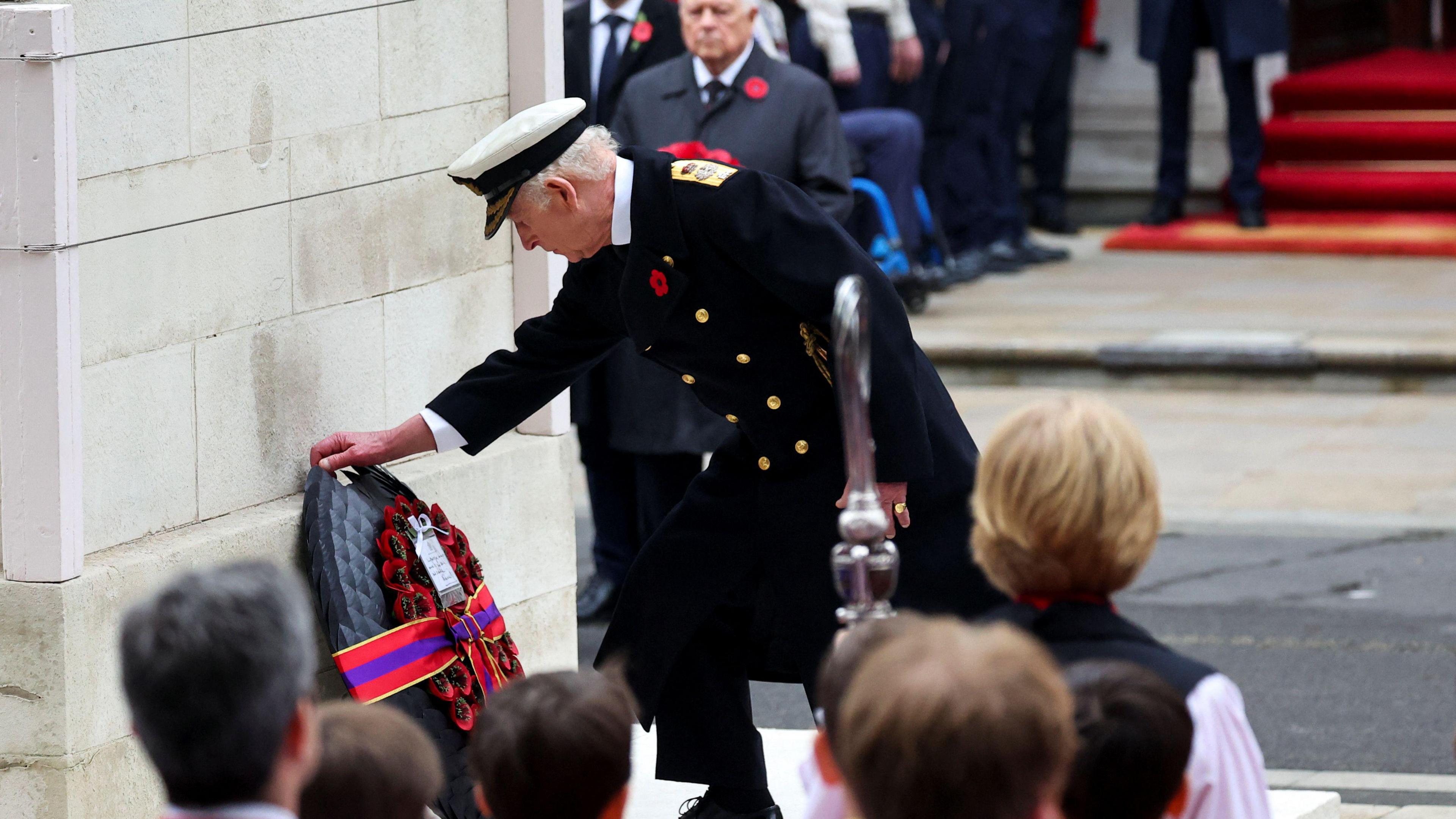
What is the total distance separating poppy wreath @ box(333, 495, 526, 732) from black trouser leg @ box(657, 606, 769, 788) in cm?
35

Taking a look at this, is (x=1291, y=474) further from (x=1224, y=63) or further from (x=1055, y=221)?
(x=1055, y=221)

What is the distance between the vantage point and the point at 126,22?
4.14 metres

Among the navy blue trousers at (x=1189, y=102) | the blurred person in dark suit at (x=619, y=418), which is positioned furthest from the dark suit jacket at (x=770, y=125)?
the navy blue trousers at (x=1189, y=102)

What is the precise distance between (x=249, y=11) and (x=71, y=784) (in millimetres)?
1448

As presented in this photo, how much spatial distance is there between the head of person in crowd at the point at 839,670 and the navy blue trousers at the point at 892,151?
312 inches

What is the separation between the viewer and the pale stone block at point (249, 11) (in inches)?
169

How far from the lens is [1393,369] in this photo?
10.1 m

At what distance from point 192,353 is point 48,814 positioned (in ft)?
2.84

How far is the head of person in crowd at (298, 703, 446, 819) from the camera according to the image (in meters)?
2.44

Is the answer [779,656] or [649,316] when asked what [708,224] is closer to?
[649,316]

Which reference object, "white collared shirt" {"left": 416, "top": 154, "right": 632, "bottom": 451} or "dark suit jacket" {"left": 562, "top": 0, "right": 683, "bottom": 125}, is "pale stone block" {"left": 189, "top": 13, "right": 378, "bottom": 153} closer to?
"white collared shirt" {"left": 416, "top": 154, "right": 632, "bottom": 451}

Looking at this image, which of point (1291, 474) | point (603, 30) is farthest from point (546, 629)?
point (1291, 474)

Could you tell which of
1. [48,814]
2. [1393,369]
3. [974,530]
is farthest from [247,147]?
[1393,369]

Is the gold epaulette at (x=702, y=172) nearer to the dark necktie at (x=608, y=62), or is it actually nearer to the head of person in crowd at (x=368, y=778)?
the head of person in crowd at (x=368, y=778)
